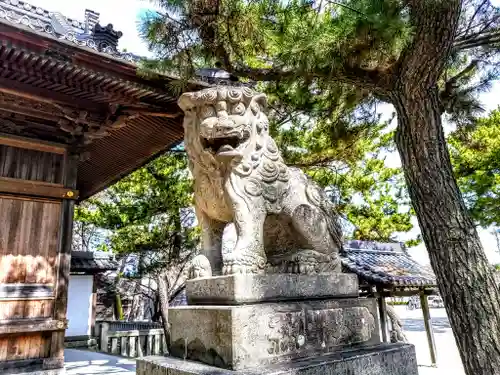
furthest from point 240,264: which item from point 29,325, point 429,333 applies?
point 429,333

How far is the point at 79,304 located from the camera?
33.2 ft

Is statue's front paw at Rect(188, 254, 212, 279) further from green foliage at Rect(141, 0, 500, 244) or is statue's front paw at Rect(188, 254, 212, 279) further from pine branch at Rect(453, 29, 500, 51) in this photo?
pine branch at Rect(453, 29, 500, 51)

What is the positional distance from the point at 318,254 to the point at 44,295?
3895 mm

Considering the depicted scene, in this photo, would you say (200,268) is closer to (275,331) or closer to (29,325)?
(275,331)

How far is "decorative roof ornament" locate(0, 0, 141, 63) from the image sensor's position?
3.57 m

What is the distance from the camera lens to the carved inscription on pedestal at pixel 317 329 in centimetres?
208

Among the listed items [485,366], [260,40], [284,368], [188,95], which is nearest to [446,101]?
[260,40]

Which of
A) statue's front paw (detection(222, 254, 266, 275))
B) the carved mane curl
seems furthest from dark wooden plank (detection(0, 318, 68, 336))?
statue's front paw (detection(222, 254, 266, 275))

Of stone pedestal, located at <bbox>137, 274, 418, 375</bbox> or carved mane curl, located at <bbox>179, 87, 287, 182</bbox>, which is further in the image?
carved mane curl, located at <bbox>179, 87, 287, 182</bbox>

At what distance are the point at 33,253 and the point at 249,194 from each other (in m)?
3.79

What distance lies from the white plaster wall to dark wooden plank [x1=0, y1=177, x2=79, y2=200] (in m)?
6.11

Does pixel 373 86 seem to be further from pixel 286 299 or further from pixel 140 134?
pixel 140 134

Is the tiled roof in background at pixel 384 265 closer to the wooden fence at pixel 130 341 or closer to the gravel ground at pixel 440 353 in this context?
the gravel ground at pixel 440 353

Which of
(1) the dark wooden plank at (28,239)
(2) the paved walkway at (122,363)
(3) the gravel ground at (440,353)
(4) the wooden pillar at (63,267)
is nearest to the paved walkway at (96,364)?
(2) the paved walkway at (122,363)
